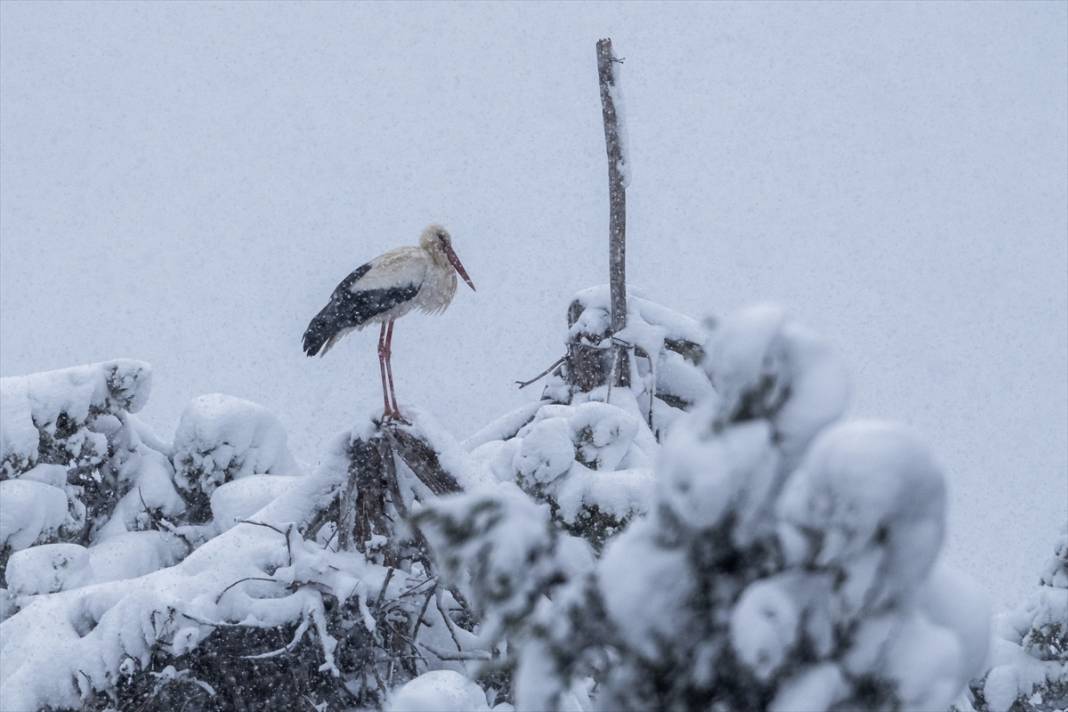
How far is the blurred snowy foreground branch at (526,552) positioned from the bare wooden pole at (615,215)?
139 millimetres

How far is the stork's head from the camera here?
927cm

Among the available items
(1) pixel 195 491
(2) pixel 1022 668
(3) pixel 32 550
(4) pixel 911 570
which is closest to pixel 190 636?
(3) pixel 32 550

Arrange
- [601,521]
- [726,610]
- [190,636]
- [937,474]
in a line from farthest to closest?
1. [601,521]
2. [190,636]
3. [726,610]
4. [937,474]

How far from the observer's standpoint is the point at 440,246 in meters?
9.35

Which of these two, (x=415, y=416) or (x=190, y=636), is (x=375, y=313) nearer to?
(x=415, y=416)

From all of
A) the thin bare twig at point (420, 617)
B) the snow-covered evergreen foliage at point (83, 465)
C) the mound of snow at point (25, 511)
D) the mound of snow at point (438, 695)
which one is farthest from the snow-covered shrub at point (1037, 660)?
the mound of snow at point (25, 511)

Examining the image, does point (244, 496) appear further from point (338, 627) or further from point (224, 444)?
point (338, 627)

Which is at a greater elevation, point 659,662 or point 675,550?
point 675,550

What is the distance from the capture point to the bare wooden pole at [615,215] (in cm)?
912

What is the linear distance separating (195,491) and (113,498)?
759 mm

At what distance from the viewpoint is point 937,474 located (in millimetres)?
1859

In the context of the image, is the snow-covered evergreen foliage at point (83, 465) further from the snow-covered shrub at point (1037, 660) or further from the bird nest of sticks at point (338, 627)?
the snow-covered shrub at point (1037, 660)

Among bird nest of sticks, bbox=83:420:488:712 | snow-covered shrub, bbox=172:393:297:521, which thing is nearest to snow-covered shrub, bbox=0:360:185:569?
snow-covered shrub, bbox=172:393:297:521

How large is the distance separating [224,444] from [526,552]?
7688 millimetres
